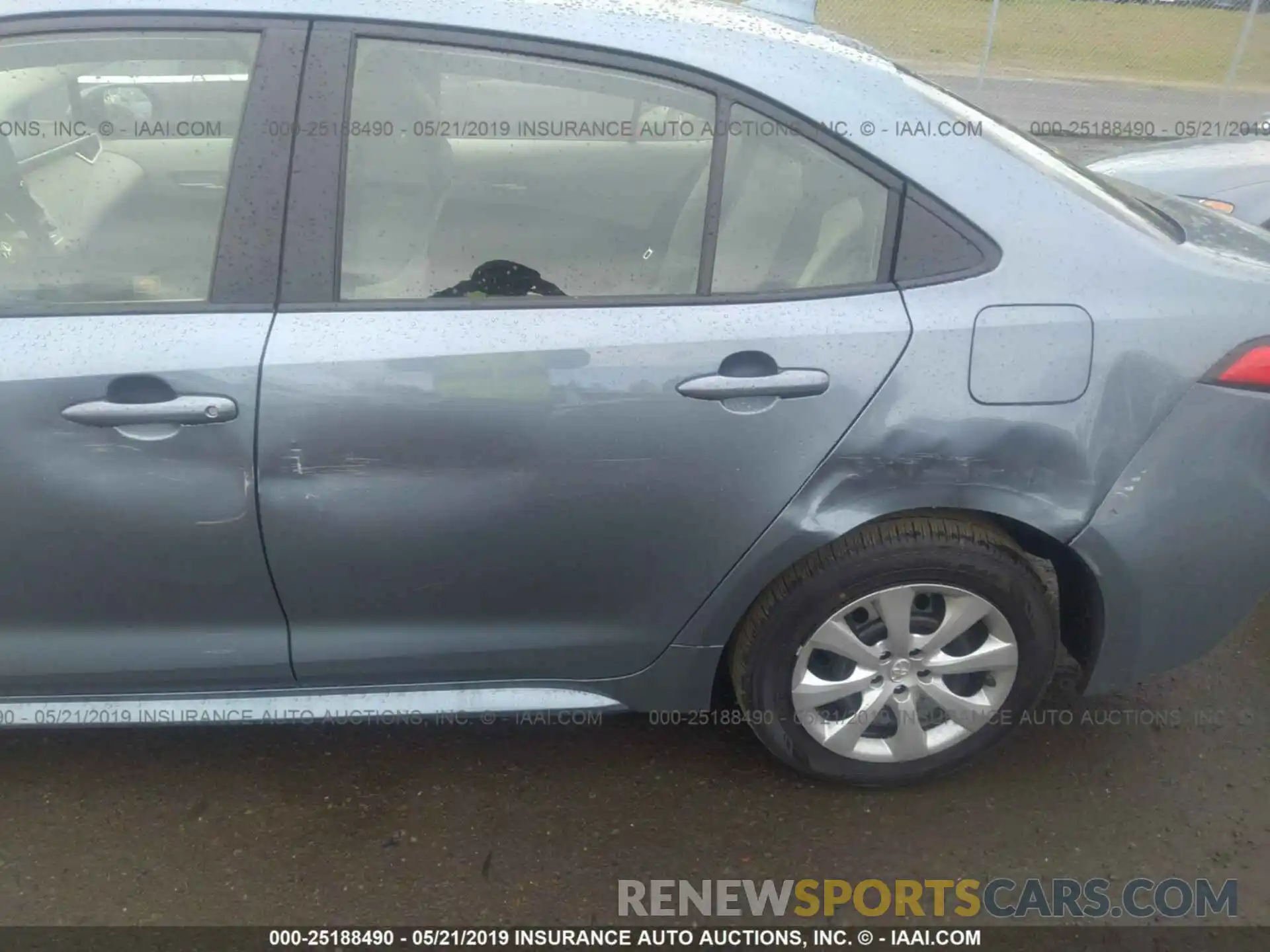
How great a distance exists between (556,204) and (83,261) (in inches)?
36.6

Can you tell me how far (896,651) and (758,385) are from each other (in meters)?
0.71

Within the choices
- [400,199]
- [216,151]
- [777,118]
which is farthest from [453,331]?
[777,118]

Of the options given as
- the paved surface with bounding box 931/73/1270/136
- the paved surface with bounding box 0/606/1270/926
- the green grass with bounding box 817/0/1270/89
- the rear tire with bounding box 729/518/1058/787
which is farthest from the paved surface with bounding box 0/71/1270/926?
the green grass with bounding box 817/0/1270/89

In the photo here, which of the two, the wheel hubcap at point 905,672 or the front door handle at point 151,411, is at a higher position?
the front door handle at point 151,411

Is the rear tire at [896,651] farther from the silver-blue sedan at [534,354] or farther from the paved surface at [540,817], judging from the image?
the paved surface at [540,817]

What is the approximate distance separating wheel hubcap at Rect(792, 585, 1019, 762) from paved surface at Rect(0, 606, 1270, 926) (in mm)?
190

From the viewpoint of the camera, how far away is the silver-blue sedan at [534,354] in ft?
6.40

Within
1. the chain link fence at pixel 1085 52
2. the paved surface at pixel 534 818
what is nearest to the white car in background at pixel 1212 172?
the paved surface at pixel 534 818

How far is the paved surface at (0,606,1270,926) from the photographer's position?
217cm

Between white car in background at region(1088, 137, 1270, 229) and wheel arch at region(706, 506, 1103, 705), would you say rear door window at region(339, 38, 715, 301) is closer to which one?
wheel arch at region(706, 506, 1103, 705)

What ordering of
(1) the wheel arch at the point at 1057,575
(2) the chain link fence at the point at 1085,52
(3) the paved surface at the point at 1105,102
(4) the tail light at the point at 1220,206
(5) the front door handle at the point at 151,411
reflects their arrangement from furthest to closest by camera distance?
(2) the chain link fence at the point at 1085,52 < (3) the paved surface at the point at 1105,102 < (4) the tail light at the point at 1220,206 < (1) the wheel arch at the point at 1057,575 < (5) the front door handle at the point at 151,411

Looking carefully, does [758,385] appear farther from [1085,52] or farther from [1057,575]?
[1085,52]

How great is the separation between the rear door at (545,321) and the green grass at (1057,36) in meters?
10.4

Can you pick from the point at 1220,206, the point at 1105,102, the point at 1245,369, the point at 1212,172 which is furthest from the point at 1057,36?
the point at 1245,369
